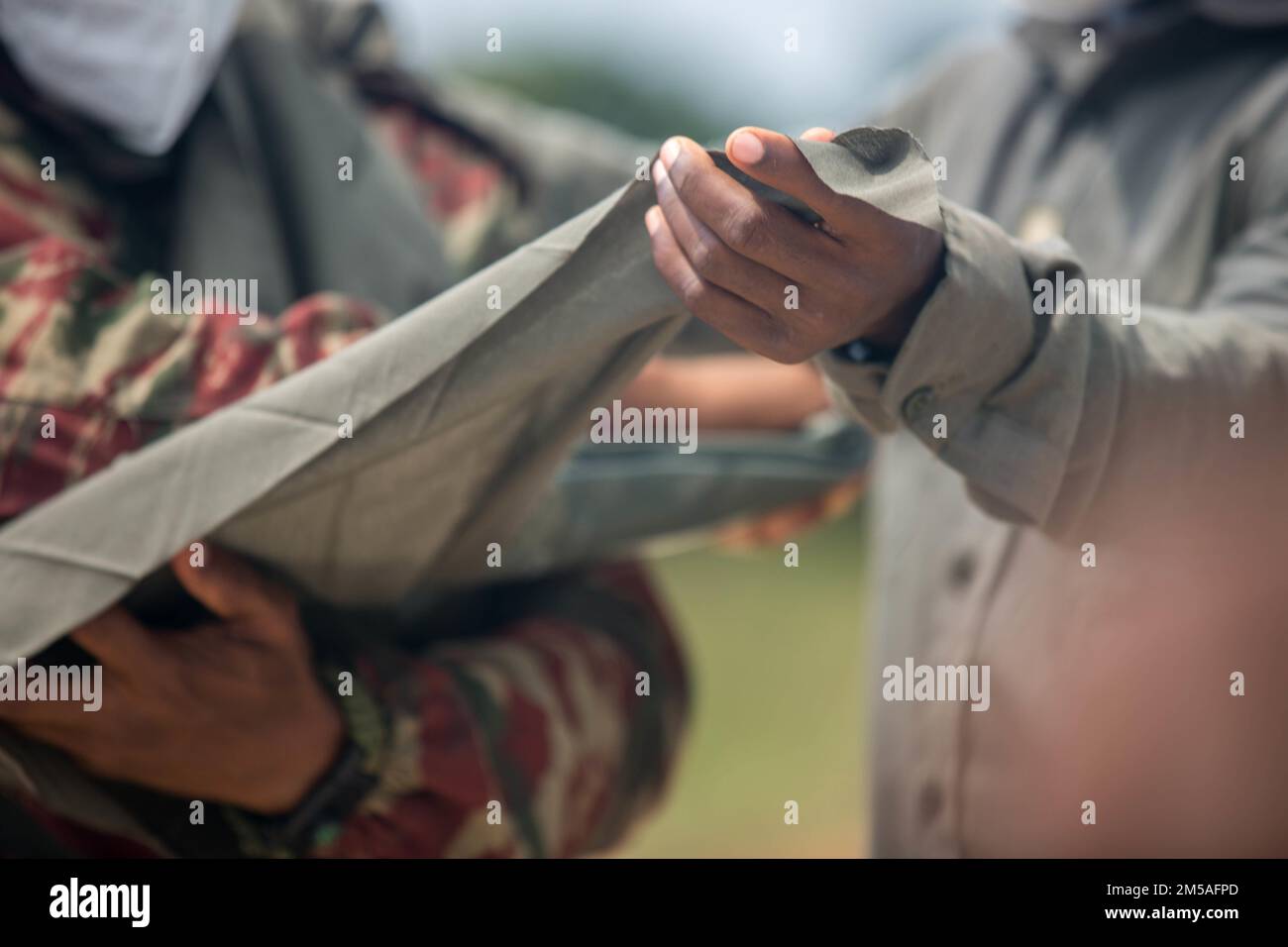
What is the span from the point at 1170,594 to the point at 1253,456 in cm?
18

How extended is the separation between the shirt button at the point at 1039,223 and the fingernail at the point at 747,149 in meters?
0.57

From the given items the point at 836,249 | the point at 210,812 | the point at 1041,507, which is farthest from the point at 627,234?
the point at 210,812

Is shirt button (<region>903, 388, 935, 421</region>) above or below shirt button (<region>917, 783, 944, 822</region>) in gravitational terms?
above

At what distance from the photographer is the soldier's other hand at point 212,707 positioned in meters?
0.77

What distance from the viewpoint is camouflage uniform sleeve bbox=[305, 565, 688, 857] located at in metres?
0.89

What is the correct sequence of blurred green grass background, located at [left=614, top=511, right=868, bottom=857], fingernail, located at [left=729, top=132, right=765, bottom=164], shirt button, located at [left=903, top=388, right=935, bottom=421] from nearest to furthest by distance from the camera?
fingernail, located at [left=729, top=132, right=765, bottom=164] → shirt button, located at [left=903, top=388, right=935, bottom=421] → blurred green grass background, located at [left=614, top=511, right=868, bottom=857]

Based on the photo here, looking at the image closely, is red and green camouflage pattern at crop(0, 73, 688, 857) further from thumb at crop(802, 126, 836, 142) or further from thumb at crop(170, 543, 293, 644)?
thumb at crop(802, 126, 836, 142)

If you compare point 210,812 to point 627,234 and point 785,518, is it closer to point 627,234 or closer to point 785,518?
→ point 627,234

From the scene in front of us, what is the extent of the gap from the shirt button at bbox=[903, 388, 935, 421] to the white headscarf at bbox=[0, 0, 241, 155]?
2.05ft

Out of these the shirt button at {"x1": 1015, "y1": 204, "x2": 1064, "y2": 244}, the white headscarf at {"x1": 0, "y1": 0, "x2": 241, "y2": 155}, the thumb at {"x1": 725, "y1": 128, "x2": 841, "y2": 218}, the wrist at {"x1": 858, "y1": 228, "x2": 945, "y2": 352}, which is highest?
the white headscarf at {"x1": 0, "y1": 0, "x2": 241, "y2": 155}

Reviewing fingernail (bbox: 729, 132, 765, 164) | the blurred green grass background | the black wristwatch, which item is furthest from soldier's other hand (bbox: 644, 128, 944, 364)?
the blurred green grass background

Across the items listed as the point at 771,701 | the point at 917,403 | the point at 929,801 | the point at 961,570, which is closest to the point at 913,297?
the point at 917,403

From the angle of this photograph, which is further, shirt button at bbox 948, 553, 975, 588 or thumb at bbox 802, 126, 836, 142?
shirt button at bbox 948, 553, 975, 588

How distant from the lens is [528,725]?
3.20 ft
